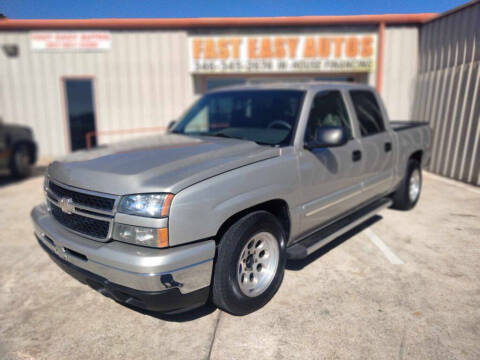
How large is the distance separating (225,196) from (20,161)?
25.4 feet

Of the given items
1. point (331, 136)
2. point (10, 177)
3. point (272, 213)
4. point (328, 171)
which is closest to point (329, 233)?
point (328, 171)

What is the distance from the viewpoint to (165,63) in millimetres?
10664

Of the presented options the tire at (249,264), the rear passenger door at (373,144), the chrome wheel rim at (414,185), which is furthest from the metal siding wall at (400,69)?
the tire at (249,264)

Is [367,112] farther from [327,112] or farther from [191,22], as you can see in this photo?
[191,22]

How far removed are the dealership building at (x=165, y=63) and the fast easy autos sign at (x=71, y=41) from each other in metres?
0.03

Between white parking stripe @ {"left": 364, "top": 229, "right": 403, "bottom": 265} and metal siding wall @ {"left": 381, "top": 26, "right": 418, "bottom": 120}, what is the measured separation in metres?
6.87

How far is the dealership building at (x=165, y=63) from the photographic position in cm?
1018

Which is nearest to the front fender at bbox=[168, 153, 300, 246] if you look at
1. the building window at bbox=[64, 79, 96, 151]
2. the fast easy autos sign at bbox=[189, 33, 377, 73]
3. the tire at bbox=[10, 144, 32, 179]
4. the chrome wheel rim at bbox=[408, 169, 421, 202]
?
the chrome wheel rim at bbox=[408, 169, 421, 202]

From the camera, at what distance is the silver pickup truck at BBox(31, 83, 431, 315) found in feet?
7.79

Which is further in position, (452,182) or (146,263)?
(452,182)

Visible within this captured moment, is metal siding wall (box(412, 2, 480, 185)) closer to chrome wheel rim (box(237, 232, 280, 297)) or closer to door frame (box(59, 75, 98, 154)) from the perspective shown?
chrome wheel rim (box(237, 232, 280, 297))

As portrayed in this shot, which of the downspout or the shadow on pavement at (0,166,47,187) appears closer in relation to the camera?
the shadow on pavement at (0,166,47,187)

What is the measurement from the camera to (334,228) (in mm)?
3836

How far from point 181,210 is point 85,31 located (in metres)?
10.1
